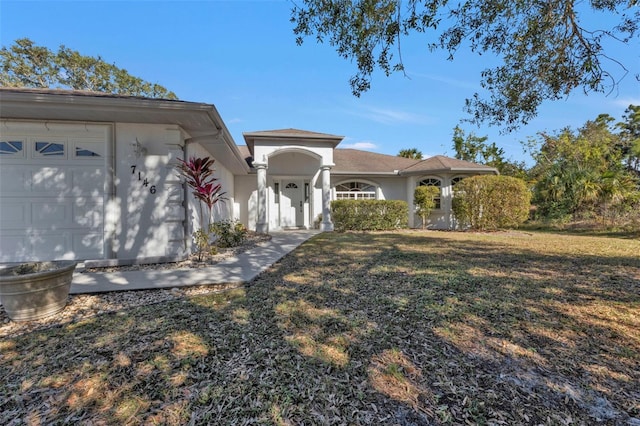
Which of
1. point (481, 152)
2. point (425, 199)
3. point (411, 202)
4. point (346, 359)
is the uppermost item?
point (481, 152)

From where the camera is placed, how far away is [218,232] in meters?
8.02

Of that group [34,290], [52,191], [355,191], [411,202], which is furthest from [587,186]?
[52,191]

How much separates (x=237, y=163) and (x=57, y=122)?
5416mm

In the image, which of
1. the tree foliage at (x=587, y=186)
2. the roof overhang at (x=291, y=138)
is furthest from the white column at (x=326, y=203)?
the tree foliage at (x=587, y=186)

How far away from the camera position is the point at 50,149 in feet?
18.2

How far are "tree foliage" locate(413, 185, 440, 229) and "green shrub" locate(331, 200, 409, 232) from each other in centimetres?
146

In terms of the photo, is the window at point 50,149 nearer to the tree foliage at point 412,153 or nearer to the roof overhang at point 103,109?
the roof overhang at point 103,109

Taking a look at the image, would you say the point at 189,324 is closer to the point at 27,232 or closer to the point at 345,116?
the point at 27,232

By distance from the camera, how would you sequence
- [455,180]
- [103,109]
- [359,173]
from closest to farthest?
[103,109] → [359,173] → [455,180]

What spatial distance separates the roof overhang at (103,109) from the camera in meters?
4.66

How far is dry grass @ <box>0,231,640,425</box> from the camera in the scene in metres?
1.84

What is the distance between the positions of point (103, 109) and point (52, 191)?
2077 millimetres

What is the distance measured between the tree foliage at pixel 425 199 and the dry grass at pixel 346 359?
31.5ft

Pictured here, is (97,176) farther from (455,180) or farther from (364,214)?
(455,180)
